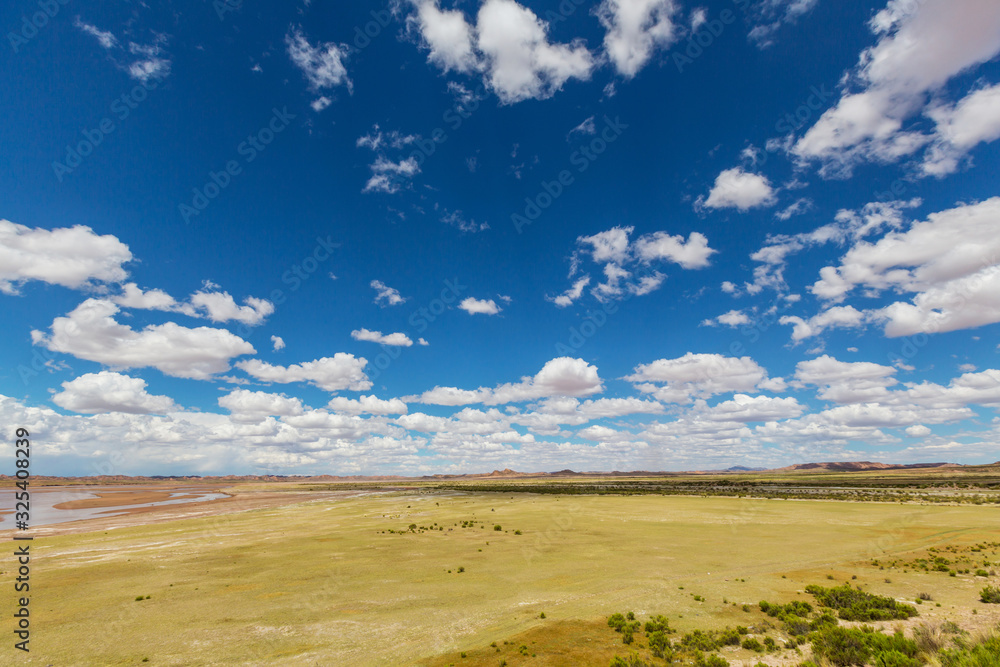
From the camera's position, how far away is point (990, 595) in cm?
2169

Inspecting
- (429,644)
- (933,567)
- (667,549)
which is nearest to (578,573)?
(667,549)

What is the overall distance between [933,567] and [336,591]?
4028 centimetres

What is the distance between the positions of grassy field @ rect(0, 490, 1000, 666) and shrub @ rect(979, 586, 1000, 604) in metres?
0.64

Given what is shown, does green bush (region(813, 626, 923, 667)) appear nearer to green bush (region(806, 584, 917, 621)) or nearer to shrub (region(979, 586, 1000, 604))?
green bush (region(806, 584, 917, 621))

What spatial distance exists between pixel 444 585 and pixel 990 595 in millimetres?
30155

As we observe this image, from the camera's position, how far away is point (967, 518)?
164 ft

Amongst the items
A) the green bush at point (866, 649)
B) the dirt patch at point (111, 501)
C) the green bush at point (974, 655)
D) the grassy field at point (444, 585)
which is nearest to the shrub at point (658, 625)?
the grassy field at point (444, 585)

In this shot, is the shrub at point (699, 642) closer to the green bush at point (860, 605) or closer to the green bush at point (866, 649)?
the green bush at point (866, 649)

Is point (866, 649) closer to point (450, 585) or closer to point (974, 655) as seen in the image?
point (974, 655)

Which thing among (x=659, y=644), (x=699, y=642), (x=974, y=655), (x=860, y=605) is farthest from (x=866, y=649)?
(x=659, y=644)

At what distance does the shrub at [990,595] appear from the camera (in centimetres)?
2138

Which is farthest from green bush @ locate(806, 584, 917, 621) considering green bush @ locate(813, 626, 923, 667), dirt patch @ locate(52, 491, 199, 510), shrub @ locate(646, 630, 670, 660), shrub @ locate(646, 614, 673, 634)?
dirt patch @ locate(52, 491, 199, 510)

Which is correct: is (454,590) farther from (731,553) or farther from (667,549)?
(731,553)

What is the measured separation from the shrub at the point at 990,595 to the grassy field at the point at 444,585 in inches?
25.0
